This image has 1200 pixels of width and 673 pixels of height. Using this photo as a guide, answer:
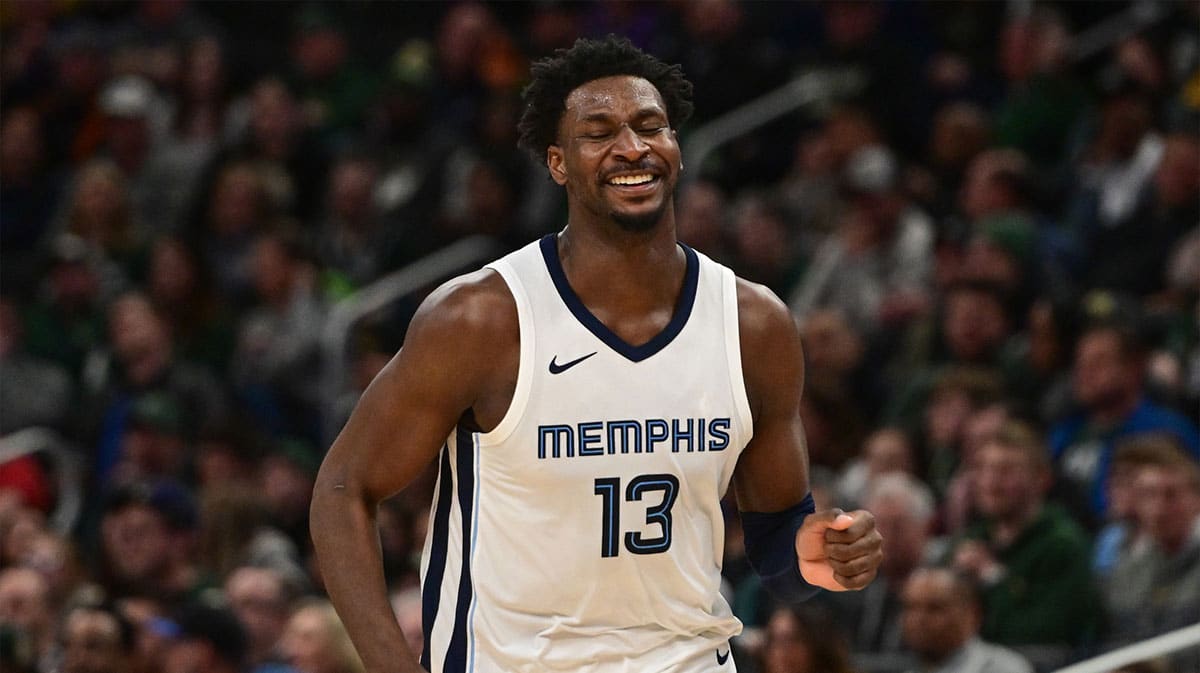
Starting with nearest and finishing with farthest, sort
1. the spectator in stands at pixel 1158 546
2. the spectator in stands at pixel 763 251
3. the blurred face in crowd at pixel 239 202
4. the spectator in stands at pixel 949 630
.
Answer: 1. the spectator in stands at pixel 949 630
2. the spectator in stands at pixel 1158 546
3. the spectator in stands at pixel 763 251
4. the blurred face in crowd at pixel 239 202

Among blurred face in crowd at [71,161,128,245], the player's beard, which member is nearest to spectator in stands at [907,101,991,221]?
blurred face in crowd at [71,161,128,245]

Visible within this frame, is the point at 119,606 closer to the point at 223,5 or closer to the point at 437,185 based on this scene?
the point at 437,185

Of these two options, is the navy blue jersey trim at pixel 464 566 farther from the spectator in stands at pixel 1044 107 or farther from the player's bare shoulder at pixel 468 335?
the spectator in stands at pixel 1044 107

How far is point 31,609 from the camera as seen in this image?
24.6 feet

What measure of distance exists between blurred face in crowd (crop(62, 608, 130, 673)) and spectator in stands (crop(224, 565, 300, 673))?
0.54m

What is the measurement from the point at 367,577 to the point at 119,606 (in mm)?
3555

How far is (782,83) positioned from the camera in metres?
11.1

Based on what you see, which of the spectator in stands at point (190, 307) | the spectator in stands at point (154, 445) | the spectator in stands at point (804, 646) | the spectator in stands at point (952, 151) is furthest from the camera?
the spectator in stands at point (190, 307)

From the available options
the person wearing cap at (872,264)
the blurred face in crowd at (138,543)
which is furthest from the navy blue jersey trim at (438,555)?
the person wearing cap at (872,264)

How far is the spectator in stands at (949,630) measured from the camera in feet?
20.7

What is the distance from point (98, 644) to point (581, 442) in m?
3.47

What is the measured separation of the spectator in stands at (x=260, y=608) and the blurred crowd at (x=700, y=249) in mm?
13

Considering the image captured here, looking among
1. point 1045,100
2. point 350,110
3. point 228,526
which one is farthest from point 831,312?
point 350,110

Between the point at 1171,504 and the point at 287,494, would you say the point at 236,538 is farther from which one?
the point at 1171,504
